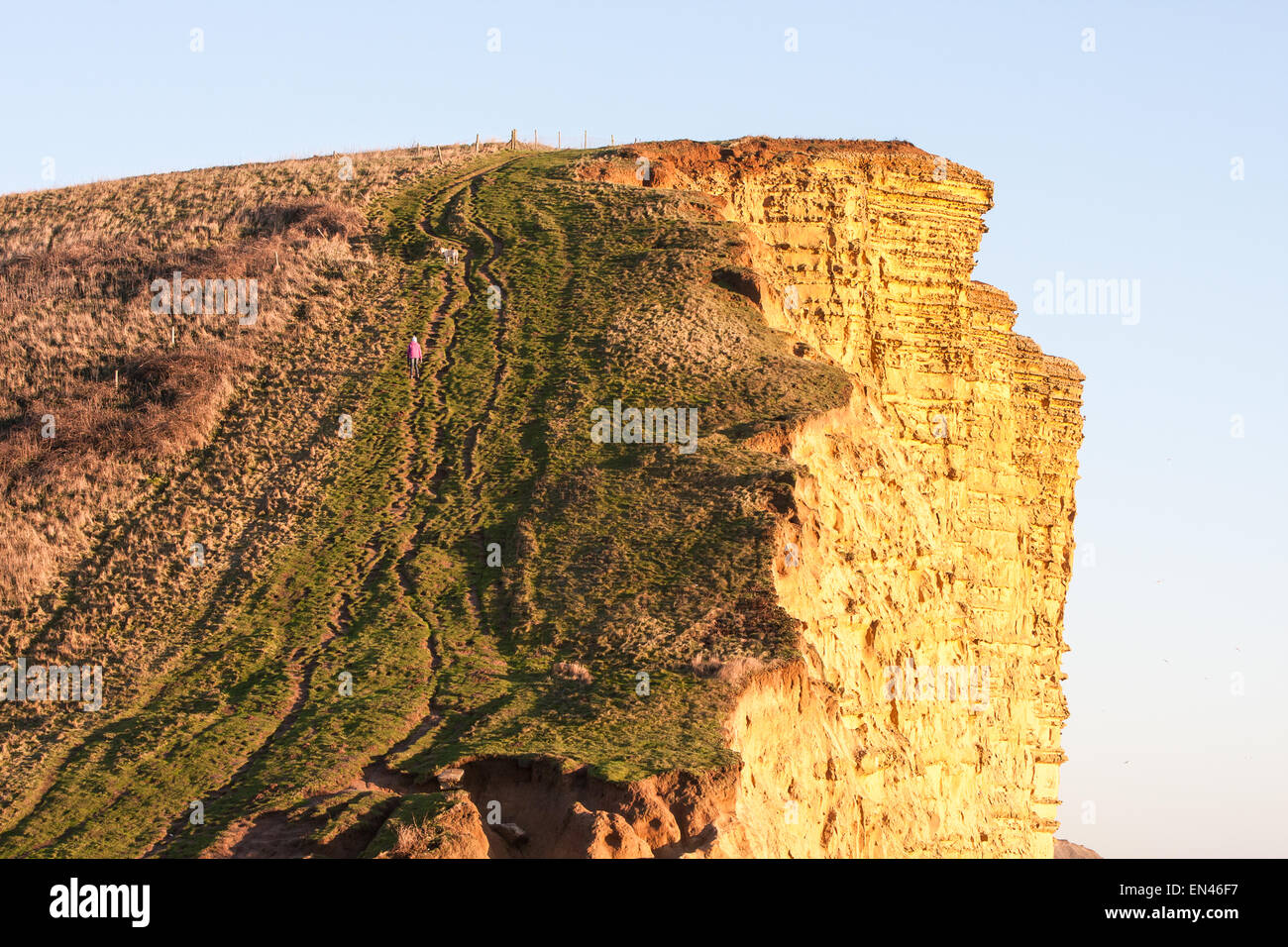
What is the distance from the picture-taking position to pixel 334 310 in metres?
50.9

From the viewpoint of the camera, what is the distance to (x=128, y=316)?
53938mm

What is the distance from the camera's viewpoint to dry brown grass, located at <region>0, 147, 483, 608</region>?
43719mm

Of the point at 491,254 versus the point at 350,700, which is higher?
the point at 491,254

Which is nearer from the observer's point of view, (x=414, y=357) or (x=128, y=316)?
(x=414, y=357)

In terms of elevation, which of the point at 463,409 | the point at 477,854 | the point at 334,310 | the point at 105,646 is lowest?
the point at 477,854

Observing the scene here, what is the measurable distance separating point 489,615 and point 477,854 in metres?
11.1

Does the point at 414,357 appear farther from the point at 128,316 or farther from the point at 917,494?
the point at 917,494

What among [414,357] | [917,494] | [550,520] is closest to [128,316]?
[414,357]

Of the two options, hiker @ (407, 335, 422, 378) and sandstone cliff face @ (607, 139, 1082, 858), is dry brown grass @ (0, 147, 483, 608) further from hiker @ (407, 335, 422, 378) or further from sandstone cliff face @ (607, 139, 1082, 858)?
sandstone cliff face @ (607, 139, 1082, 858)

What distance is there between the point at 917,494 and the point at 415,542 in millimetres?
14758

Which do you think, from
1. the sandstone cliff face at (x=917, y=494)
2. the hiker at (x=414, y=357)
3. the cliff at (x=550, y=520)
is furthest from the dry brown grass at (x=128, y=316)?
the sandstone cliff face at (x=917, y=494)

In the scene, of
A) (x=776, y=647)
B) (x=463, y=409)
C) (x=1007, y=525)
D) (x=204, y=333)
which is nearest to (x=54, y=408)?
(x=204, y=333)
